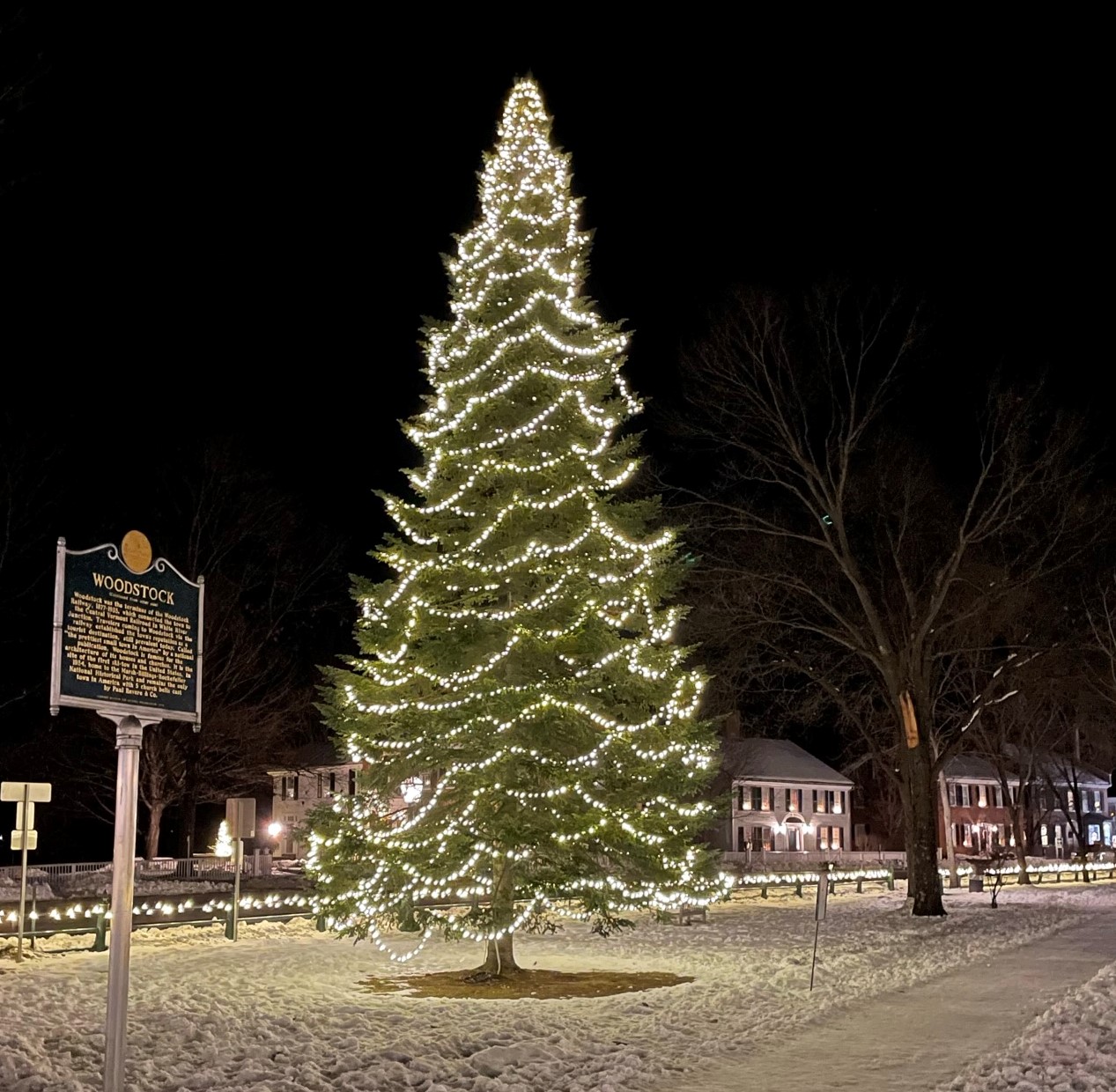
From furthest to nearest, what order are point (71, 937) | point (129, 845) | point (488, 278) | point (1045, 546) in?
point (1045, 546) → point (71, 937) → point (488, 278) → point (129, 845)

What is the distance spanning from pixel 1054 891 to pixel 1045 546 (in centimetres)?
1767

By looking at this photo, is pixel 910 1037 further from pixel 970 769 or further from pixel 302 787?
pixel 970 769

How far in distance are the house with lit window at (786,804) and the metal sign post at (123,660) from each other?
210 ft

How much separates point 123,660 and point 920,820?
26.1 m

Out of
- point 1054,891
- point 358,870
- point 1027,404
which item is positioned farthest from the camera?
point 1054,891

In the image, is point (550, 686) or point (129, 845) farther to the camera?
point (550, 686)

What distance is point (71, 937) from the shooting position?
24078mm

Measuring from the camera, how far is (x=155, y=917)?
92.1 ft

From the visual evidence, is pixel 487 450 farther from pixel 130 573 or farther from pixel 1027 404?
pixel 1027 404

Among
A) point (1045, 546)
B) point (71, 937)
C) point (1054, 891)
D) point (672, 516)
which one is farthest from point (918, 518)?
point (71, 937)

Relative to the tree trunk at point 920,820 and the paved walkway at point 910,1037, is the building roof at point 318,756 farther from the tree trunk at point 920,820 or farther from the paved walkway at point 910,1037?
the paved walkway at point 910,1037

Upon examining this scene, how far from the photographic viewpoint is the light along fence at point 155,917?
23578 millimetres

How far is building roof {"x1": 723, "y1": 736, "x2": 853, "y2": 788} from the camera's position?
242 ft

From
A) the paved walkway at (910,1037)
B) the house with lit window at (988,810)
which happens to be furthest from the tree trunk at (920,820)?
the house with lit window at (988,810)
